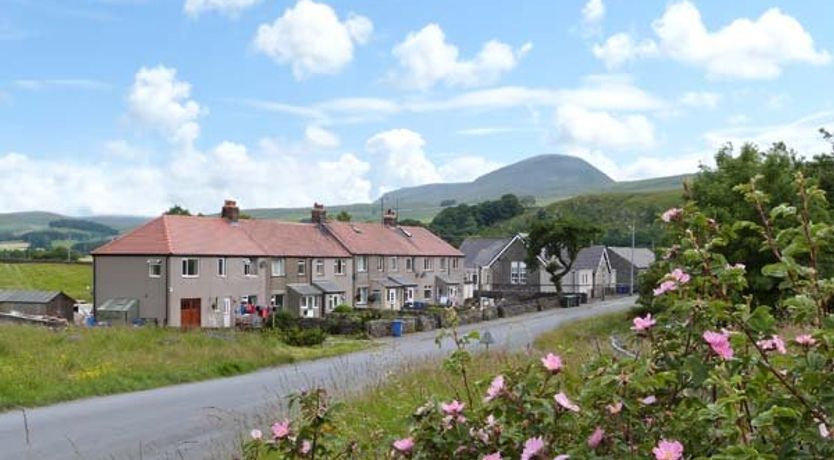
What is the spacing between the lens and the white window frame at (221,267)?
5115 cm

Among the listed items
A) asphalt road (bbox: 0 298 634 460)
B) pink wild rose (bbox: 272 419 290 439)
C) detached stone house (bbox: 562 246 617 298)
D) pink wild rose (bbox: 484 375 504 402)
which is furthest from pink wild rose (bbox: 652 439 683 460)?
detached stone house (bbox: 562 246 617 298)

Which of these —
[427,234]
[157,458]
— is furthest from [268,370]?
[427,234]

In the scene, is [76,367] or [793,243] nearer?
[793,243]

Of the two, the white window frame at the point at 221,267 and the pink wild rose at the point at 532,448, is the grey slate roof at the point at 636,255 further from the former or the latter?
the pink wild rose at the point at 532,448

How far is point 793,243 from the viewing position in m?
2.75

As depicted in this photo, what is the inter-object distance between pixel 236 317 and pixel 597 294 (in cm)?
5181

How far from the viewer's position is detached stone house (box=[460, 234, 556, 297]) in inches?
3615

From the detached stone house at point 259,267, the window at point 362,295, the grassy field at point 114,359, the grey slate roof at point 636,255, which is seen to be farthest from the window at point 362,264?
the grey slate roof at point 636,255

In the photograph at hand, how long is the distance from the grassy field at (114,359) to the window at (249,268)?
18.5 m

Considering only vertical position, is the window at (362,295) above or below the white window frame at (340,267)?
below

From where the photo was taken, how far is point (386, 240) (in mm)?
71375

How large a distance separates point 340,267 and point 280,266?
23.6 feet

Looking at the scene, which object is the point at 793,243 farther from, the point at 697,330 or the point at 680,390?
the point at 680,390

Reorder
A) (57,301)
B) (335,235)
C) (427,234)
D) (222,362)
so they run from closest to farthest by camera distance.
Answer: (222,362), (57,301), (335,235), (427,234)
